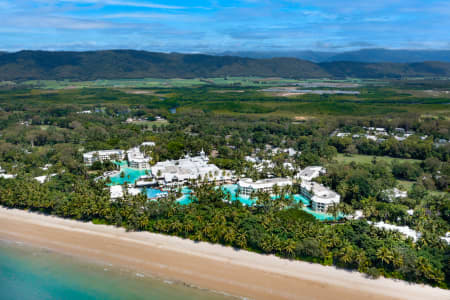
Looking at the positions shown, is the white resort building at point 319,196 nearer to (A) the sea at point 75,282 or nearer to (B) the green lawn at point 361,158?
(A) the sea at point 75,282

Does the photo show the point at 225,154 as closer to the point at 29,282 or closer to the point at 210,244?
the point at 210,244

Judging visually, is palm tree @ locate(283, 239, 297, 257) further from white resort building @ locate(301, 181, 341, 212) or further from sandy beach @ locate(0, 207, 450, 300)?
white resort building @ locate(301, 181, 341, 212)

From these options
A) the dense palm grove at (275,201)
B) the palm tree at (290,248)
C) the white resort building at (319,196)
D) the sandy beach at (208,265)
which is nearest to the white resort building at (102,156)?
the dense palm grove at (275,201)

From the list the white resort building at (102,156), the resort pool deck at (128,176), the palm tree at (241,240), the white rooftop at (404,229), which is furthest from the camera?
the white resort building at (102,156)

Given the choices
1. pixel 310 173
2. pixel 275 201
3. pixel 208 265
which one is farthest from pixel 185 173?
pixel 208 265

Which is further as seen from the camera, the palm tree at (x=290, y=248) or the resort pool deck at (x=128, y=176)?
the resort pool deck at (x=128, y=176)

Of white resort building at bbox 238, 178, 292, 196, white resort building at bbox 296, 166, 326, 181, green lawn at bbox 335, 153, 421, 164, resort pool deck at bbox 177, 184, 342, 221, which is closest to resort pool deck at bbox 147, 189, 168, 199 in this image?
resort pool deck at bbox 177, 184, 342, 221

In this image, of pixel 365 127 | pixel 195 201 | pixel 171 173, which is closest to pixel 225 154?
pixel 171 173

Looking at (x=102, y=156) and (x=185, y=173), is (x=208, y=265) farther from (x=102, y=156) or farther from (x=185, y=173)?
(x=102, y=156)
